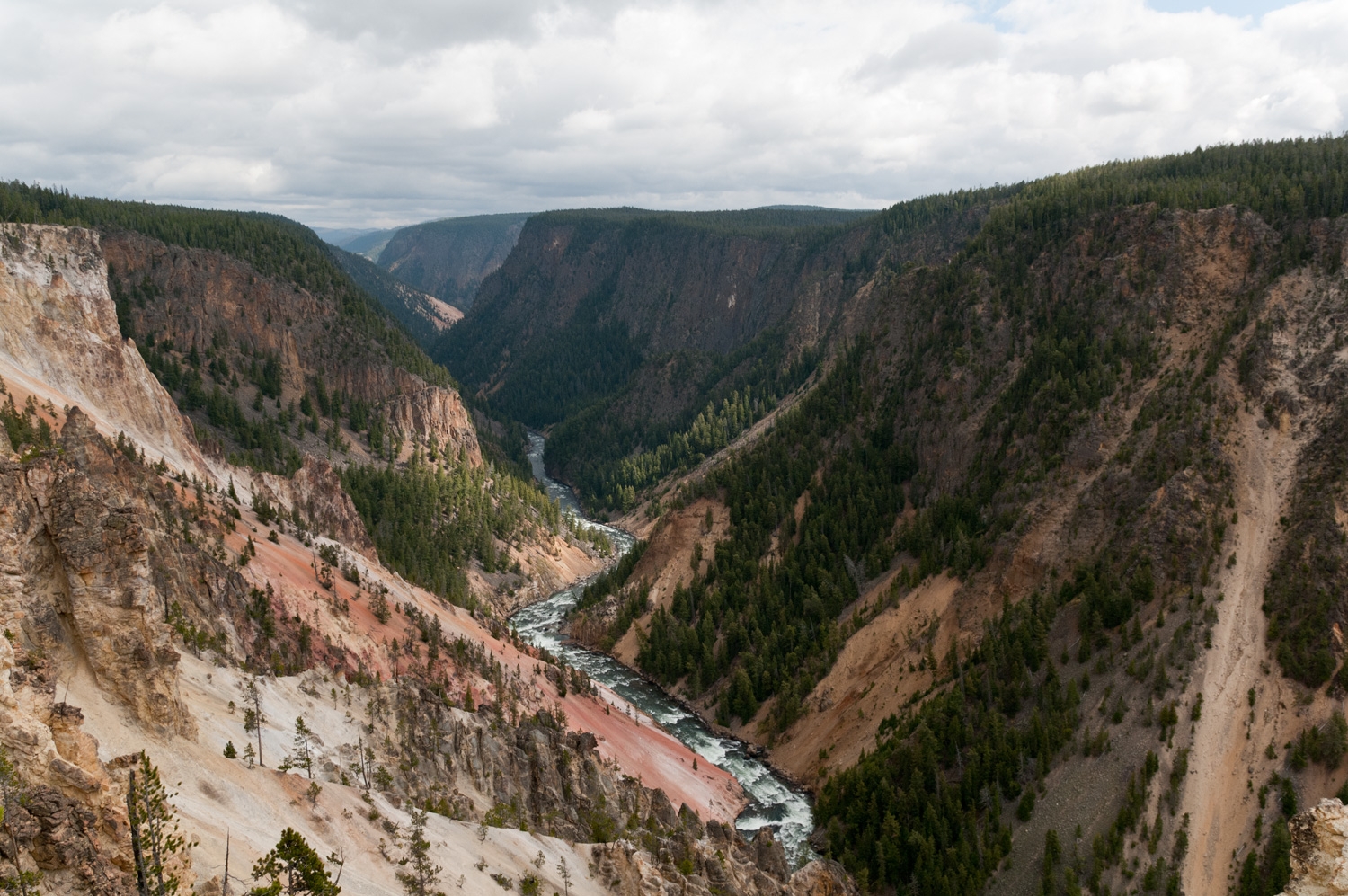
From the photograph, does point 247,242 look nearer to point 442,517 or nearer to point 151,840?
point 442,517

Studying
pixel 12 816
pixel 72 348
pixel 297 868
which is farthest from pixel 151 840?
pixel 72 348

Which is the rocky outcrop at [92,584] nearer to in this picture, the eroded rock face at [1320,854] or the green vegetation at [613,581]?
the eroded rock face at [1320,854]

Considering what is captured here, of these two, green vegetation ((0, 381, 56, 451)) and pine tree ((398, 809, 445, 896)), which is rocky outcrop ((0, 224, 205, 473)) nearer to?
green vegetation ((0, 381, 56, 451))

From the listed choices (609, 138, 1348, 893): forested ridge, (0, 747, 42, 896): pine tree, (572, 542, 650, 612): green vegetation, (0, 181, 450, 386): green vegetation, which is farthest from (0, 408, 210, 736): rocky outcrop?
(0, 181, 450, 386): green vegetation

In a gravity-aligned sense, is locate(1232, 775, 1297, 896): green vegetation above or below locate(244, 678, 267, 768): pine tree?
below

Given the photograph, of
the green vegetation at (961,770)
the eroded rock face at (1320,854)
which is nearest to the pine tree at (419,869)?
the eroded rock face at (1320,854)

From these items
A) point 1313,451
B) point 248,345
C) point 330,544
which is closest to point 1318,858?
point 1313,451
